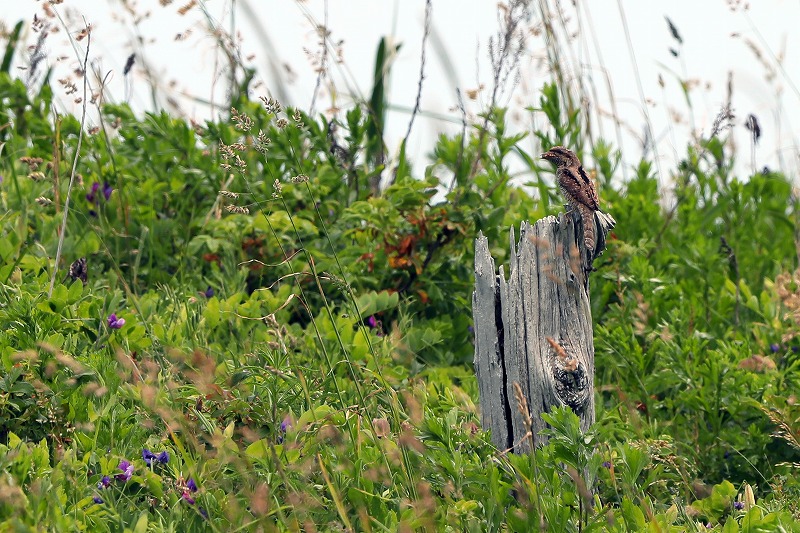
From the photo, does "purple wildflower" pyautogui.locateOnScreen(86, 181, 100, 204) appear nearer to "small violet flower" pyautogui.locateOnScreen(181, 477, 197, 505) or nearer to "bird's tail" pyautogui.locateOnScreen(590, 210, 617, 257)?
"small violet flower" pyautogui.locateOnScreen(181, 477, 197, 505)

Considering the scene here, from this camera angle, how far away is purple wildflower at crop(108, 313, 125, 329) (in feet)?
14.4

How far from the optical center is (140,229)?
6102mm

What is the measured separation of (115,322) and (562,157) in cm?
204

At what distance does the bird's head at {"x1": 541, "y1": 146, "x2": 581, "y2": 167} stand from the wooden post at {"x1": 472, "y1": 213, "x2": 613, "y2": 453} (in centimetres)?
33

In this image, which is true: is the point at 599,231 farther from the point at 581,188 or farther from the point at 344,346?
the point at 344,346

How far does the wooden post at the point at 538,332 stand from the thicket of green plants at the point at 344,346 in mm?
167

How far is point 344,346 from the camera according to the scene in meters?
4.68

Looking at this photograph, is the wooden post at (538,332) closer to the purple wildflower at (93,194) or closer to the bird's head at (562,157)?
the bird's head at (562,157)

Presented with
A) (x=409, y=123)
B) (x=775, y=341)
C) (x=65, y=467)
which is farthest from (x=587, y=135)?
(x=65, y=467)

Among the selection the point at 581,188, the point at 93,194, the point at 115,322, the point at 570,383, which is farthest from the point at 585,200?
the point at 93,194

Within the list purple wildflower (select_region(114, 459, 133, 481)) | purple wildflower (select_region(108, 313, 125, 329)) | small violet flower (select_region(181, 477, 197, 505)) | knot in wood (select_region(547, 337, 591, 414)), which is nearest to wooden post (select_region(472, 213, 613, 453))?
knot in wood (select_region(547, 337, 591, 414))

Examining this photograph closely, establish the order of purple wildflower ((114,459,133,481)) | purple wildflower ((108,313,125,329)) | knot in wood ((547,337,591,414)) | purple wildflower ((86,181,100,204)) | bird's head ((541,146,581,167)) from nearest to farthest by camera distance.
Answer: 1. purple wildflower ((114,459,133,481))
2. knot in wood ((547,337,591,414))
3. bird's head ((541,146,581,167))
4. purple wildflower ((108,313,125,329))
5. purple wildflower ((86,181,100,204))

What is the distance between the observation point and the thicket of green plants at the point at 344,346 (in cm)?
335

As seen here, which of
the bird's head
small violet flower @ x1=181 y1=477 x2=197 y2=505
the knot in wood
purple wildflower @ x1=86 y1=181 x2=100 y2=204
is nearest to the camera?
small violet flower @ x1=181 y1=477 x2=197 y2=505
